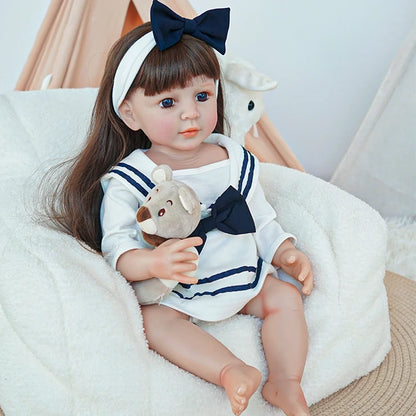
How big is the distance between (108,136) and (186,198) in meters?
0.30

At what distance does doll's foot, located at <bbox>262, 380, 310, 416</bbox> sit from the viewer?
3.09 feet

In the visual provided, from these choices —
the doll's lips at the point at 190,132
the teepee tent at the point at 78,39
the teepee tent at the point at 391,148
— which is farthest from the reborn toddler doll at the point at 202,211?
the teepee tent at the point at 391,148

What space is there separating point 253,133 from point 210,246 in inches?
24.7

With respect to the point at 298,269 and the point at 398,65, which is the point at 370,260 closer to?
the point at 298,269

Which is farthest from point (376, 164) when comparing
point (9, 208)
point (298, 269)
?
point (9, 208)

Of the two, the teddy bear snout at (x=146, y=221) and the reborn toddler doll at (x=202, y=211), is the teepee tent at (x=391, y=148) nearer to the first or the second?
the reborn toddler doll at (x=202, y=211)

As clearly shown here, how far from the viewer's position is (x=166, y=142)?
109 cm

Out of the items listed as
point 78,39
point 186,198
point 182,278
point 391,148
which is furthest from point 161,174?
point 391,148

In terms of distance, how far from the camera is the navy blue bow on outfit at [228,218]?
1.07 m

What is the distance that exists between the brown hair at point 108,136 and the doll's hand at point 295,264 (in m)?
0.34

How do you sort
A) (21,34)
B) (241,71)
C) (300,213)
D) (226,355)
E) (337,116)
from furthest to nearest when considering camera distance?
(337,116) < (21,34) < (241,71) < (300,213) < (226,355)

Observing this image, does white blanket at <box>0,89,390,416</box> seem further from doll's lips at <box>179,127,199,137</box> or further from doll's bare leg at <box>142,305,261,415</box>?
doll's lips at <box>179,127,199,137</box>

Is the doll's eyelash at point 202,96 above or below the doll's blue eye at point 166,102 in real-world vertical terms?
above

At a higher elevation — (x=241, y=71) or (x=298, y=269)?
(x=241, y=71)
